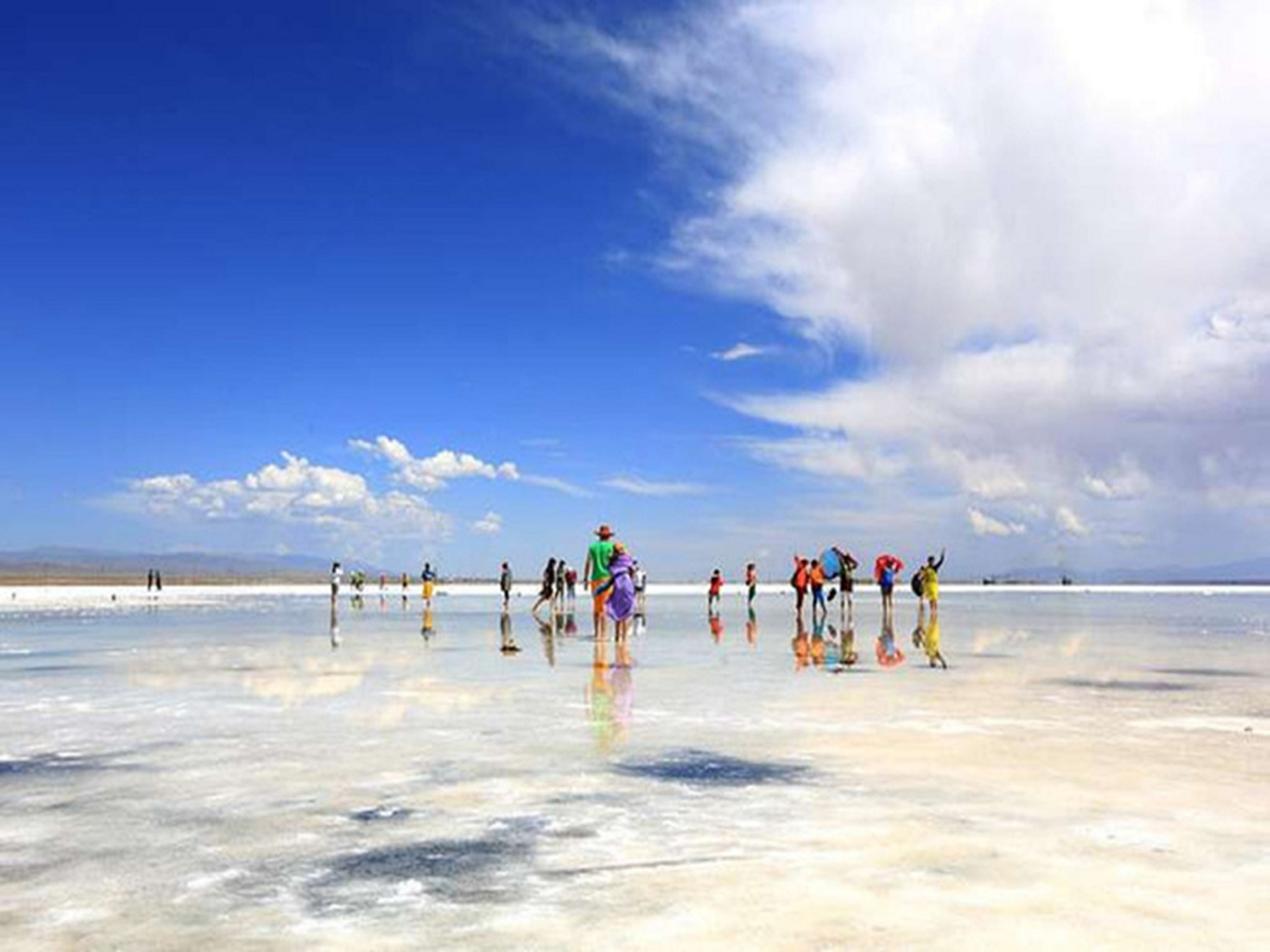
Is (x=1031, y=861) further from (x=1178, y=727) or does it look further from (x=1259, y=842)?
(x=1178, y=727)

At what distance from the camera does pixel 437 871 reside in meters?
6.15

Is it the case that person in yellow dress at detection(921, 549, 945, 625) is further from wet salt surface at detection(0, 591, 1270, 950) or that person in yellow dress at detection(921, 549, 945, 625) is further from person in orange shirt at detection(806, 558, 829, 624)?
wet salt surface at detection(0, 591, 1270, 950)

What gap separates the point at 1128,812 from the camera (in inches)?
298

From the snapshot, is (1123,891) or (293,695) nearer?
(1123,891)

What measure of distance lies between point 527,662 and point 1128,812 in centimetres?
1351

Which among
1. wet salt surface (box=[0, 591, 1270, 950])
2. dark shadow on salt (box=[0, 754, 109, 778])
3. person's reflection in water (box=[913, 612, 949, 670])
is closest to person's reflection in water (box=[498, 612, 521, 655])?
wet salt surface (box=[0, 591, 1270, 950])

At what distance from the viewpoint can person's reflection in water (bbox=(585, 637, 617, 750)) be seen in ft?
36.7

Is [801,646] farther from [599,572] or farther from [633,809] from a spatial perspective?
[633,809]

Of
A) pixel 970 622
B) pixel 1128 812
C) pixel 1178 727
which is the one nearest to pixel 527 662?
pixel 1178 727

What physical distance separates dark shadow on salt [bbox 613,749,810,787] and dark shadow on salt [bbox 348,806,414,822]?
2132mm

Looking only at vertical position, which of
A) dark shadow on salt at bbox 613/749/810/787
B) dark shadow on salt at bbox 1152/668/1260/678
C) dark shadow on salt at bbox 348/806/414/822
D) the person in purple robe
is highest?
the person in purple robe

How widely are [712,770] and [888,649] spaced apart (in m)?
15.3

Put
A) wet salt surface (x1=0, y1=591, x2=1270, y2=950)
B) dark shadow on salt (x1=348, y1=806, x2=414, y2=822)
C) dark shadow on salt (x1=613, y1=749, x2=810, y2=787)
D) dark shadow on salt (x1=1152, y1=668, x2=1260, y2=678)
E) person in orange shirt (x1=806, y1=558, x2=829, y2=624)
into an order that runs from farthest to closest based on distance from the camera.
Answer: person in orange shirt (x1=806, y1=558, x2=829, y2=624) < dark shadow on salt (x1=1152, y1=668, x2=1260, y2=678) < dark shadow on salt (x1=613, y1=749, x2=810, y2=787) < dark shadow on salt (x1=348, y1=806, x2=414, y2=822) < wet salt surface (x1=0, y1=591, x2=1270, y2=950)

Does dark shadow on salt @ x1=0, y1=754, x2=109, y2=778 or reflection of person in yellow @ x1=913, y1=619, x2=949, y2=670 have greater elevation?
dark shadow on salt @ x1=0, y1=754, x2=109, y2=778
